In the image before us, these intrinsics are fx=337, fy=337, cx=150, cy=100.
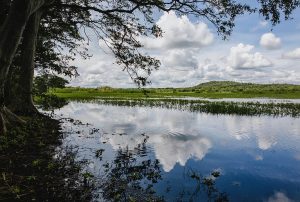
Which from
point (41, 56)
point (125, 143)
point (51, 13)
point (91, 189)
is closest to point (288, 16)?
point (125, 143)

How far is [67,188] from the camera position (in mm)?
9023

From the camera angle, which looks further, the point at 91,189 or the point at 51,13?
the point at 51,13

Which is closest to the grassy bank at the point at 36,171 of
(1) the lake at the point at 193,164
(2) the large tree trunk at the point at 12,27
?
(1) the lake at the point at 193,164

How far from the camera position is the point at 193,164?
1423cm

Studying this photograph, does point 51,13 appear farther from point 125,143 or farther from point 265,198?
point 265,198

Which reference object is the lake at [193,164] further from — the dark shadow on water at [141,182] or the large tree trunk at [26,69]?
the large tree trunk at [26,69]

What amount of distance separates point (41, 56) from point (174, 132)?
44.3ft

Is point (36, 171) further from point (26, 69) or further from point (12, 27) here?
point (26, 69)

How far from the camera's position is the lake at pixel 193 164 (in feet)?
33.2

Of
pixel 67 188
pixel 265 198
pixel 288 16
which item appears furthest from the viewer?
pixel 288 16

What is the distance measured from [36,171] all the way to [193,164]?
21.6 ft

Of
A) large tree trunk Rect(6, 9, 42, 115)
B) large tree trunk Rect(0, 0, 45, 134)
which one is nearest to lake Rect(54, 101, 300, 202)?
large tree trunk Rect(6, 9, 42, 115)

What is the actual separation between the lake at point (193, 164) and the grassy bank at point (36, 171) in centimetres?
68

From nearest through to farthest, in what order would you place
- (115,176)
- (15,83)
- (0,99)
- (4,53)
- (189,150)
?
(115,176) → (4,53) → (0,99) → (189,150) → (15,83)
